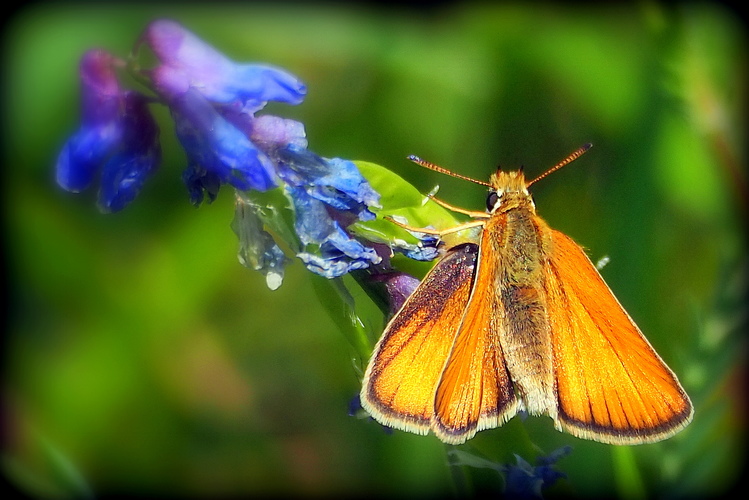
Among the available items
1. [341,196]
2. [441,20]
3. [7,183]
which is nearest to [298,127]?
[341,196]

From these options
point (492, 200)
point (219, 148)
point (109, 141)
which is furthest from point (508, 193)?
point (109, 141)

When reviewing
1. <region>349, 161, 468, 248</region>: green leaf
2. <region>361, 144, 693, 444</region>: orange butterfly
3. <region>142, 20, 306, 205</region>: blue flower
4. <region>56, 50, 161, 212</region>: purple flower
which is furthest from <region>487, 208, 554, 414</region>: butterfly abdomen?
<region>56, 50, 161, 212</region>: purple flower

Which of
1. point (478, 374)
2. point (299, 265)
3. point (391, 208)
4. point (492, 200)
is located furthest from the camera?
point (299, 265)

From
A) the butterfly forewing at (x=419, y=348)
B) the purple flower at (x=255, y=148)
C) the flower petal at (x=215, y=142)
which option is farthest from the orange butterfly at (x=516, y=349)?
the flower petal at (x=215, y=142)

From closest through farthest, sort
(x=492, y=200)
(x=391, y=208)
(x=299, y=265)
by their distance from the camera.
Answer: (x=391, y=208) → (x=492, y=200) → (x=299, y=265)

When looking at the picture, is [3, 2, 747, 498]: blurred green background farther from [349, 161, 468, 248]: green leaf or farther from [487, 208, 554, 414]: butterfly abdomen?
[349, 161, 468, 248]: green leaf

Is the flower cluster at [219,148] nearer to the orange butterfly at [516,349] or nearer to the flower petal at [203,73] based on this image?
the flower petal at [203,73]

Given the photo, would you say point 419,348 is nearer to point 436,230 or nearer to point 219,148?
point 436,230

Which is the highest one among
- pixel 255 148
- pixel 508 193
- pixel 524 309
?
pixel 255 148

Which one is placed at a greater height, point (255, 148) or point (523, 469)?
point (255, 148)
